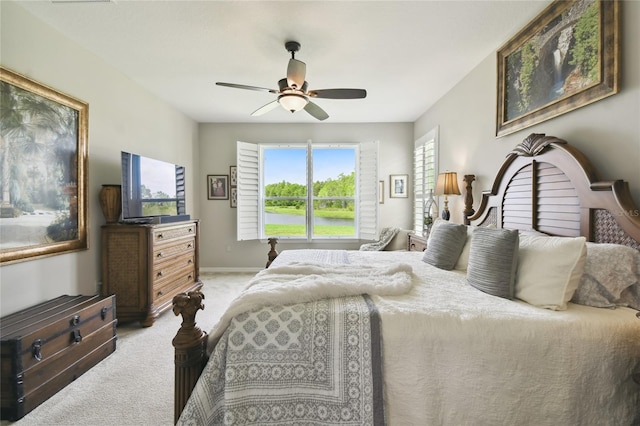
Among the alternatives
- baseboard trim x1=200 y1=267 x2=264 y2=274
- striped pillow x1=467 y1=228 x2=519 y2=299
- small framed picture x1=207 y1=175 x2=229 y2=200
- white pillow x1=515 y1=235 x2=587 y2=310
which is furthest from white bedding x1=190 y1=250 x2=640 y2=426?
small framed picture x1=207 y1=175 x2=229 y2=200

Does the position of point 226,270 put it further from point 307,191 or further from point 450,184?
point 450,184

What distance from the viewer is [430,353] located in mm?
1149

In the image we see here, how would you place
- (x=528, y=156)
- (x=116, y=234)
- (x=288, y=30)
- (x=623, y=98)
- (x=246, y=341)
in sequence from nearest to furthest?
(x=246, y=341) → (x=623, y=98) → (x=528, y=156) → (x=288, y=30) → (x=116, y=234)

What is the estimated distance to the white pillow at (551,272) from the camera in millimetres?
1366

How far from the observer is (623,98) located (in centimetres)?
150

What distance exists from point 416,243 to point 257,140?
10.8 feet

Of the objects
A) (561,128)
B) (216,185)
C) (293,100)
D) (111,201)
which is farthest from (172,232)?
(561,128)

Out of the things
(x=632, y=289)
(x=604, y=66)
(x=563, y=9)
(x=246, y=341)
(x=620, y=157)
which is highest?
(x=563, y=9)

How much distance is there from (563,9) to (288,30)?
198 cm

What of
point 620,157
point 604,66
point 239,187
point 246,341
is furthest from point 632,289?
point 239,187

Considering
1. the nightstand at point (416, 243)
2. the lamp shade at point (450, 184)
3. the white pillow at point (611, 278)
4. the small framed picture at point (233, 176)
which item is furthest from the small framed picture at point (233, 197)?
the white pillow at point (611, 278)

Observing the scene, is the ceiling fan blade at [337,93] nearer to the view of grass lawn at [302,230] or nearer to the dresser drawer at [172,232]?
the dresser drawer at [172,232]

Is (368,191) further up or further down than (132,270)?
further up

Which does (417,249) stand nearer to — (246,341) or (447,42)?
(447,42)
